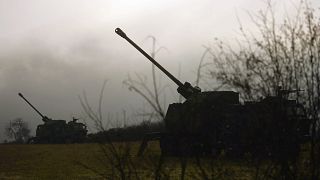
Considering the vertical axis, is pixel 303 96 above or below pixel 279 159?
above

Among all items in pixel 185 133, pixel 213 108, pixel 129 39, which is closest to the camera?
pixel 185 133

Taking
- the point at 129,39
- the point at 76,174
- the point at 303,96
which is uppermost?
the point at 129,39

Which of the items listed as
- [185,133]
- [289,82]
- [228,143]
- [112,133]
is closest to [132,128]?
[112,133]

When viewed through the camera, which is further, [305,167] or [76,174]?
[76,174]

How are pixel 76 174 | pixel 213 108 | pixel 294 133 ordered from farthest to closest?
pixel 76 174 < pixel 213 108 < pixel 294 133

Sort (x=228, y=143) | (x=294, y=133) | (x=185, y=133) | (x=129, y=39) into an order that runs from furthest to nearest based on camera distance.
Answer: (x=129, y=39), (x=228, y=143), (x=294, y=133), (x=185, y=133)

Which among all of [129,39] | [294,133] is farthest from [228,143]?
[294,133]

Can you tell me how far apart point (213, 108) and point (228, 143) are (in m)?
9.99

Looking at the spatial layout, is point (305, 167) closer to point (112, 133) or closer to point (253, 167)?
point (253, 167)

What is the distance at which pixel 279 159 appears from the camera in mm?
5508

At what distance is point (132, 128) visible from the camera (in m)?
5.40

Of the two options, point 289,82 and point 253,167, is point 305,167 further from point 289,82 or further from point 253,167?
point 289,82

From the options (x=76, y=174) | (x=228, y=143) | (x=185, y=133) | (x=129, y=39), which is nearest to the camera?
(x=185, y=133)

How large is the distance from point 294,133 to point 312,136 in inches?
12.4
